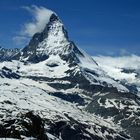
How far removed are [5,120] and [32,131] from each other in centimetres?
1173

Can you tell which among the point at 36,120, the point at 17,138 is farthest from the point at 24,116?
the point at 17,138

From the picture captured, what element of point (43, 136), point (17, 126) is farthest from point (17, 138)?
point (43, 136)

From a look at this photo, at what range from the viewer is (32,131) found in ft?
552

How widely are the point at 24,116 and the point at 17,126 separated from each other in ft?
34.5

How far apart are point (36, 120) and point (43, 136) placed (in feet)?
18.8

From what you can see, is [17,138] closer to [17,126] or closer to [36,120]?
[17,126]

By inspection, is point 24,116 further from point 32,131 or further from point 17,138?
point 17,138

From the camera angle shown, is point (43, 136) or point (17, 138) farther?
point (43, 136)

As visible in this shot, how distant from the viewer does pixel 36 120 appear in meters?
178

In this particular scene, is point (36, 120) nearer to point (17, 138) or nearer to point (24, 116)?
point (24, 116)

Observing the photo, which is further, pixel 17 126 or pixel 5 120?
pixel 5 120

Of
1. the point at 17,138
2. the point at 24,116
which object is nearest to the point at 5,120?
the point at 24,116

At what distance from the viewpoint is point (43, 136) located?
17512cm

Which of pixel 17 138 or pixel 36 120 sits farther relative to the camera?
pixel 36 120
